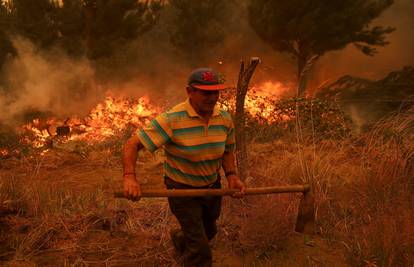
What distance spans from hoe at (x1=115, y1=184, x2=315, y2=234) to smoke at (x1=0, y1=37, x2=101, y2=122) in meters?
11.6

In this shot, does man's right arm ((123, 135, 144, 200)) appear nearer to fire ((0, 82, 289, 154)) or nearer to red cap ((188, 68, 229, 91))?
red cap ((188, 68, 229, 91))

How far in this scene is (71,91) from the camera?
15.4m

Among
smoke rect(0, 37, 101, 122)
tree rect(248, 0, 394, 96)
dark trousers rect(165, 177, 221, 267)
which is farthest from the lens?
smoke rect(0, 37, 101, 122)

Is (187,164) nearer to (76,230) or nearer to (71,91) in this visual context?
(76,230)

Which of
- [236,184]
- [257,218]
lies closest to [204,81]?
[236,184]

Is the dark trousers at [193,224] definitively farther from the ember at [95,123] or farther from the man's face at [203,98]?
the ember at [95,123]

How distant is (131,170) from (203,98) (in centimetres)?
66

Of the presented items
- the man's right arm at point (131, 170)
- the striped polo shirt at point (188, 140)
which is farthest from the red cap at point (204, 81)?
the man's right arm at point (131, 170)

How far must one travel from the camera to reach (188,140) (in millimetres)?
2762

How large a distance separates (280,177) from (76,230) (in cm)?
232

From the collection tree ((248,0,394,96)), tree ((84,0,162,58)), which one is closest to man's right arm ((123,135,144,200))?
tree ((248,0,394,96))

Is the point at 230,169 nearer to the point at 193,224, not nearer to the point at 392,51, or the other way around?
the point at 193,224

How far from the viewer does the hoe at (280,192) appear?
2.80 meters

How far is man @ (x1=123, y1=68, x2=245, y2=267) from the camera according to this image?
2.72m
